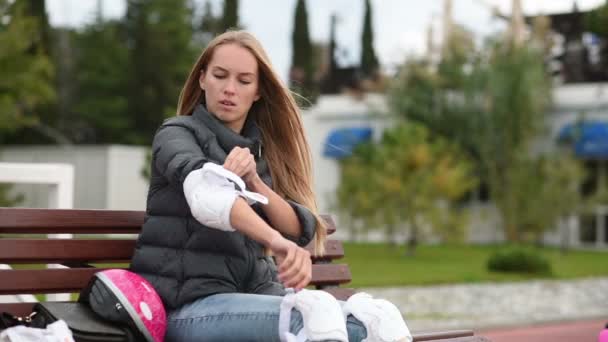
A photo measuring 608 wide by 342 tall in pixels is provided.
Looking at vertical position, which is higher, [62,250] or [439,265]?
[62,250]

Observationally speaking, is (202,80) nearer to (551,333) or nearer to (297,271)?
(297,271)

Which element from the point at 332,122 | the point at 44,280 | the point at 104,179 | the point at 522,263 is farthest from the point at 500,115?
the point at 44,280

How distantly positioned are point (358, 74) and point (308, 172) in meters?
44.1

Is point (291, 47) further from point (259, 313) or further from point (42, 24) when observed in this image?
point (259, 313)

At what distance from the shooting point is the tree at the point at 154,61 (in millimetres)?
45781

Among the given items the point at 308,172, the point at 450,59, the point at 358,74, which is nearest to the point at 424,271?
the point at 450,59

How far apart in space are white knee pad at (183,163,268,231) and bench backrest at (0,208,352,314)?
0.90m

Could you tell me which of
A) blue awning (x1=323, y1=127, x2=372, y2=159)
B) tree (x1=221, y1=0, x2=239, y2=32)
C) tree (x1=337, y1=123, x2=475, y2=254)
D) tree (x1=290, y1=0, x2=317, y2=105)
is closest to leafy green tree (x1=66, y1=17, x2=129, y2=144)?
tree (x1=221, y1=0, x2=239, y2=32)

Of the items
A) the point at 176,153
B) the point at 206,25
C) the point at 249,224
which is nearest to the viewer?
the point at 249,224

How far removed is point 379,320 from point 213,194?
59cm

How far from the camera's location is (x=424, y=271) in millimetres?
20484

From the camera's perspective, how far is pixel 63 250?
3961 mm

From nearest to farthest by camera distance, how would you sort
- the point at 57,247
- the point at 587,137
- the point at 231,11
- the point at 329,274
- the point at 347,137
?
the point at 57,247, the point at 329,274, the point at 587,137, the point at 347,137, the point at 231,11

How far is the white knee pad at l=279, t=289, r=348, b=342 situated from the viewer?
3.11m
